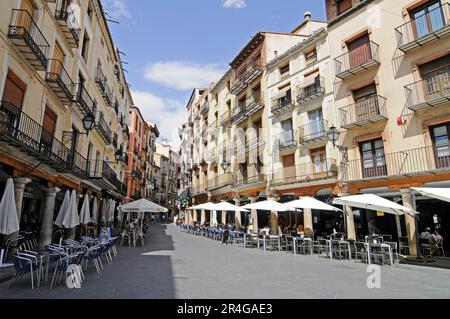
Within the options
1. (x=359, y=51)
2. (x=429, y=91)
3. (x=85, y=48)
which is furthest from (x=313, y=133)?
(x=85, y=48)

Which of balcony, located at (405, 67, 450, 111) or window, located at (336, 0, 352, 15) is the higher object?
window, located at (336, 0, 352, 15)

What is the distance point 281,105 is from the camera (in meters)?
21.2

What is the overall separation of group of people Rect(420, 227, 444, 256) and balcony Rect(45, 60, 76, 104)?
16667 millimetres

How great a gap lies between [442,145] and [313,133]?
7227 millimetres

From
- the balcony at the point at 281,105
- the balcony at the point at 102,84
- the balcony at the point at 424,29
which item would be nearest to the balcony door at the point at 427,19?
the balcony at the point at 424,29

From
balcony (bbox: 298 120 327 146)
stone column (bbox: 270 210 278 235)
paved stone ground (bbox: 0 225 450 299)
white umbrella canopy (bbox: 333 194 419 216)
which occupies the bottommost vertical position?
paved stone ground (bbox: 0 225 450 299)

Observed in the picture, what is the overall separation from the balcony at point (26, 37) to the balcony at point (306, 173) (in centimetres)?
1491

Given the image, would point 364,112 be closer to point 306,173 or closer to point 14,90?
point 306,173

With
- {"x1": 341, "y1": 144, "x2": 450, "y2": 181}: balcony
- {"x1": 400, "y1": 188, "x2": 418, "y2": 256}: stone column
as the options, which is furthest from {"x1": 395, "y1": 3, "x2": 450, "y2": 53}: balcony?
{"x1": 400, "y1": 188, "x2": 418, "y2": 256}: stone column

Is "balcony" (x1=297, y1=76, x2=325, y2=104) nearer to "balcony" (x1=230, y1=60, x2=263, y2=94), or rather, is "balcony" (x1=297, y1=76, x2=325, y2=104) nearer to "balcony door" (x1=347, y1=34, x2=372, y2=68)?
"balcony door" (x1=347, y1=34, x2=372, y2=68)

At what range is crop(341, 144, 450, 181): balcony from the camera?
12422 millimetres

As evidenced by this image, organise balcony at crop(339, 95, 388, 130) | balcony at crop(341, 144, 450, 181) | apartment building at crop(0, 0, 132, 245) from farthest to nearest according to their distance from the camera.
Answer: balcony at crop(339, 95, 388, 130) < balcony at crop(341, 144, 450, 181) < apartment building at crop(0, 0, 132, 245)
